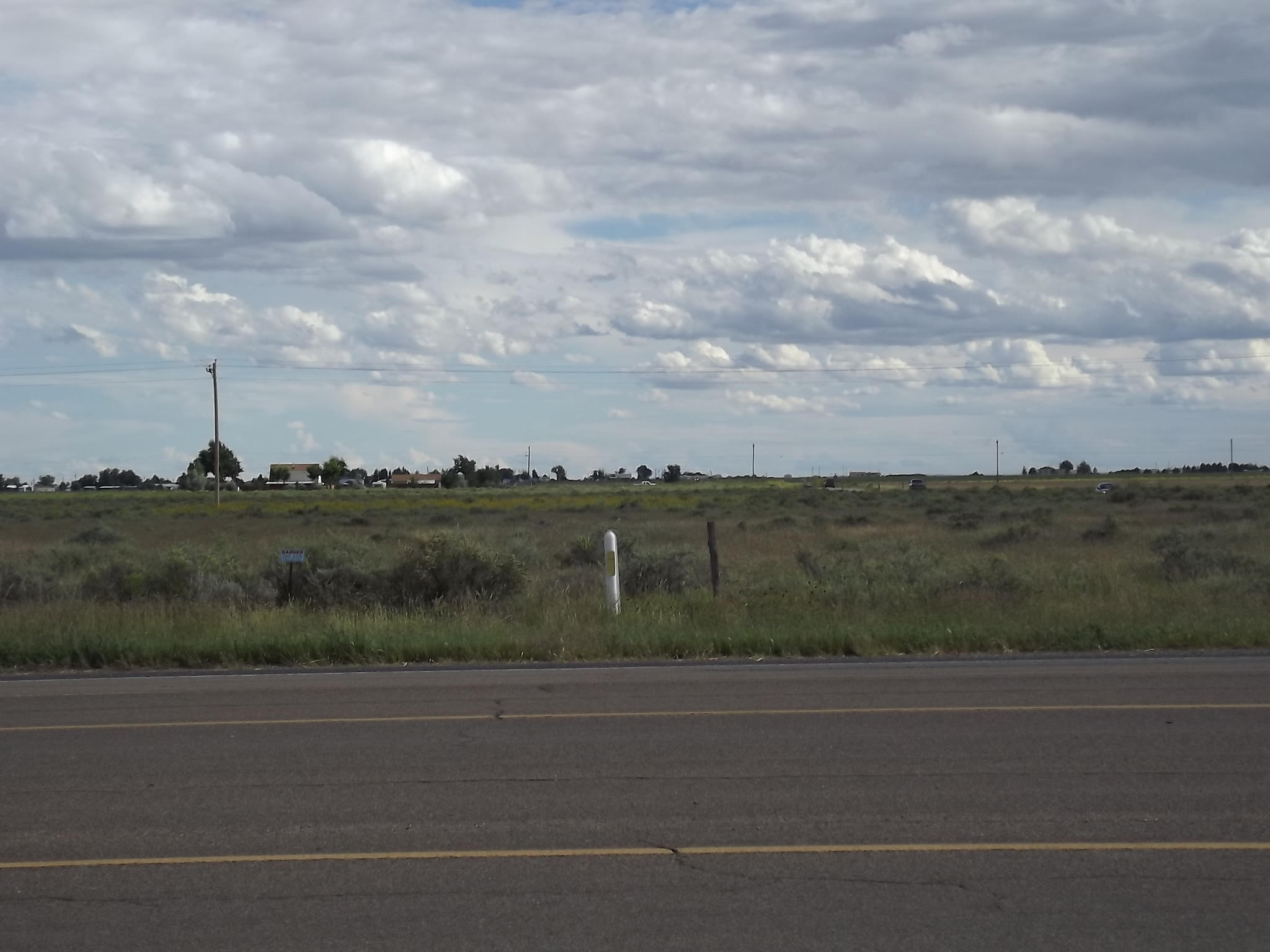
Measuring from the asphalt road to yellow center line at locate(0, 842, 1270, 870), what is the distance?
0.08 ft

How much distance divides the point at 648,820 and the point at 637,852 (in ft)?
2.02

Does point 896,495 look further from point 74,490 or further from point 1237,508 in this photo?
point 74,490

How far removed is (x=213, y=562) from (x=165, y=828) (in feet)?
52.6

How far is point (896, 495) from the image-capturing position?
94.6m

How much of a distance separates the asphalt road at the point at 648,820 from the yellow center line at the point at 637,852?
0.08 ft

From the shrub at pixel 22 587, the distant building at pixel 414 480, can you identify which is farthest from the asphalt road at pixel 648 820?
the distant building at pixel 414 480

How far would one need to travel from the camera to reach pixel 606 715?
36.6ft

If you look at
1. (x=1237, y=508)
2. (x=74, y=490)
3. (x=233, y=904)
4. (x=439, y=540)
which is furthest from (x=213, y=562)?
(x=74, y=490)

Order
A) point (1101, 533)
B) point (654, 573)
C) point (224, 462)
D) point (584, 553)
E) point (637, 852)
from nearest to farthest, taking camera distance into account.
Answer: point (637, 852), point (654, 573), point (584, 553), point (1101, 533), point (224, 462)

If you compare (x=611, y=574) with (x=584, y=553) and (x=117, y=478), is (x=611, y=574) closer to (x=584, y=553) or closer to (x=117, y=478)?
(x=584, y=553)

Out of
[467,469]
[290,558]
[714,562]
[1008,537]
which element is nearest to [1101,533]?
[1008,537]

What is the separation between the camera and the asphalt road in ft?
19.2

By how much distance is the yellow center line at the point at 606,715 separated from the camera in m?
11.0

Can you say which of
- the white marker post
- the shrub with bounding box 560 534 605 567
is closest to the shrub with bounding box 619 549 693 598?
the white marker post
